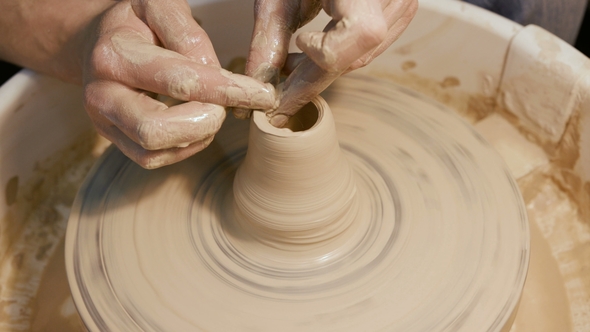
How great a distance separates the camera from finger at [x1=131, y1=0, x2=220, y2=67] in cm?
96

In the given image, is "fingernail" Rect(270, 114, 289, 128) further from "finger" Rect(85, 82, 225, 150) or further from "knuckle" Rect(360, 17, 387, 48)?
"knuckle" Rect(360, 17, 387, 48)

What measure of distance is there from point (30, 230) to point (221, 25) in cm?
80

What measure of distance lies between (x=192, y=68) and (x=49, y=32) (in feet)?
1.96

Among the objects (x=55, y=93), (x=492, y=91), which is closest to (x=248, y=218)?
(x=55, y=93)

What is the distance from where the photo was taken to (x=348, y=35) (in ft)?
2.41

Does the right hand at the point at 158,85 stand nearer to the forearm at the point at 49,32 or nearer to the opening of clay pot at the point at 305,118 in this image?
the opening of clay pot at the point at 305,118

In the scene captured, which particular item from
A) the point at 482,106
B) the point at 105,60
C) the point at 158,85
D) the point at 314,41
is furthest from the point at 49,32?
the point at 482,106

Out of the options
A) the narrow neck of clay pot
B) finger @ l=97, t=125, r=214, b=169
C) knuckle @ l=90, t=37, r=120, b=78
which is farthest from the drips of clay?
knuckle @ l=90, t=37, r=120, b=78

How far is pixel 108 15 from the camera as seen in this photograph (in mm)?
1041

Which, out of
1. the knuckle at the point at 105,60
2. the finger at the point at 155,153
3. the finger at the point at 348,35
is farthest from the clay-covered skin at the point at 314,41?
the knuckle at the point at 105,60

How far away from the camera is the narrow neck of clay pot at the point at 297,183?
878 millimetres

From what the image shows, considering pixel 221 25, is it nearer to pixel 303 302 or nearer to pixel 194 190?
pixel 194 190

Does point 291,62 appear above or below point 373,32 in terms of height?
below

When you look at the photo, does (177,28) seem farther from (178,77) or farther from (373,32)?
(373,32)
